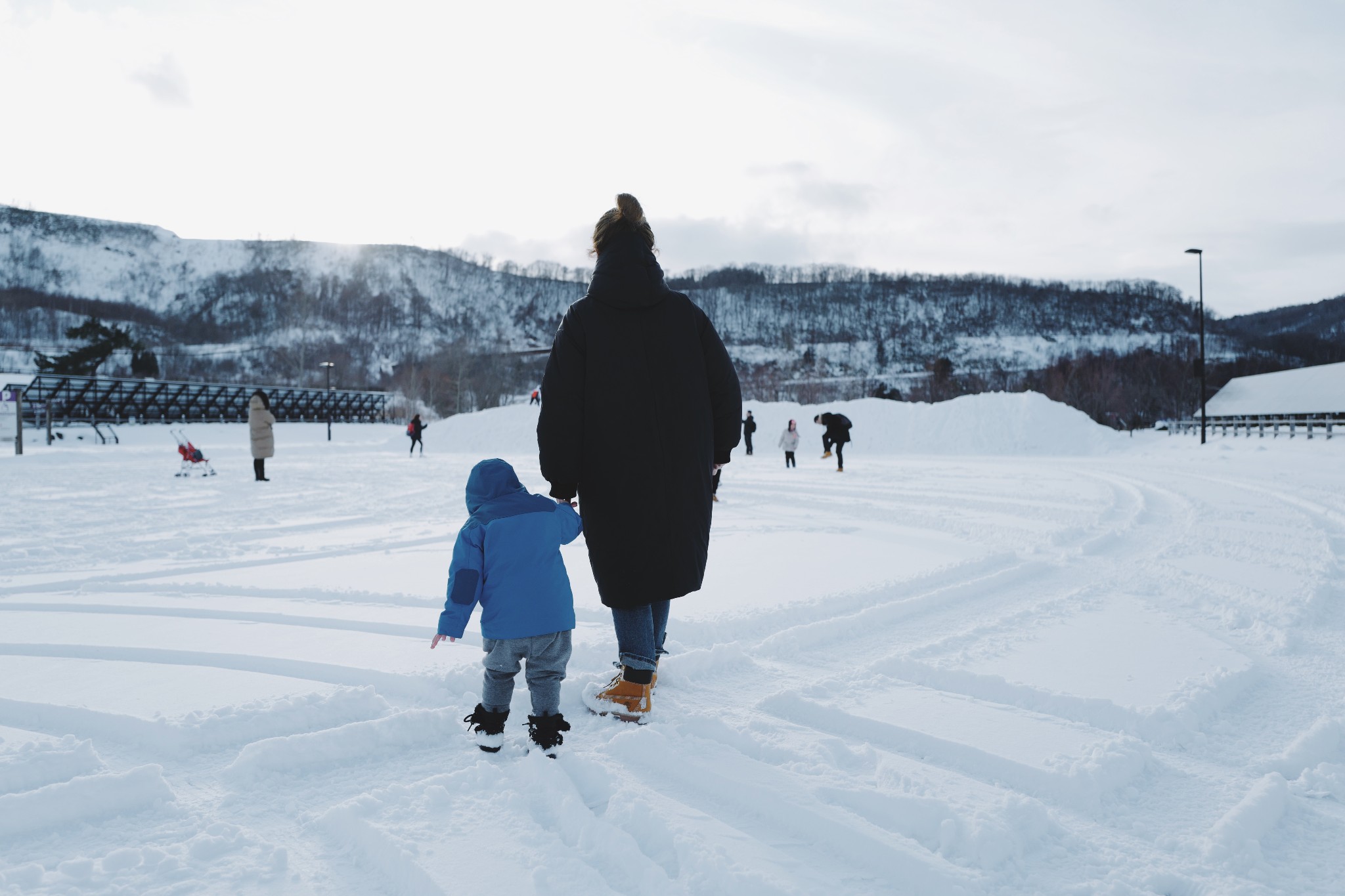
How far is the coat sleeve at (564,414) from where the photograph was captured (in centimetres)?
282

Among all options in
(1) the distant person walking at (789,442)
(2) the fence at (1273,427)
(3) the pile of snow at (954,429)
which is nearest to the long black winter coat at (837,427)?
(1) the distant person walking at (789,442)

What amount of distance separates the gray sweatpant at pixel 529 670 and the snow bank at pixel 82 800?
1.01 metres

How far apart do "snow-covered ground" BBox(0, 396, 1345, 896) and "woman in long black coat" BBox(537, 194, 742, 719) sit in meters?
0.52

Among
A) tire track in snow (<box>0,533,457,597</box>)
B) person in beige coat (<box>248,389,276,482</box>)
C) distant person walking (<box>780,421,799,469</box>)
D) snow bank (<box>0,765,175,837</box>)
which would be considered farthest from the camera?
distant person walking (<box>780,421,799,469</box>)

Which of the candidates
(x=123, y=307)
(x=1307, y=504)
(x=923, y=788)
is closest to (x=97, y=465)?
(x=923, y=788)

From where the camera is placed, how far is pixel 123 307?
500ft

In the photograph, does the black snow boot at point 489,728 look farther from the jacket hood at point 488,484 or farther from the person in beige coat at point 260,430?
the person in beige coat at point 260,430

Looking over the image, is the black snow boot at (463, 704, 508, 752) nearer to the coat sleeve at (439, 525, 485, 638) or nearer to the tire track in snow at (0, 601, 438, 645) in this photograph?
the coat sleeve at (439, 525, 485, 638)

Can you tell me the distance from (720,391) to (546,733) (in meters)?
1.49

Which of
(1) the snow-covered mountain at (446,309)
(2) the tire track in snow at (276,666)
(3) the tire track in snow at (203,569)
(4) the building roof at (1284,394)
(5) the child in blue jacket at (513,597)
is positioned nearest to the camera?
(5) the child in blue jacket at (513,597)

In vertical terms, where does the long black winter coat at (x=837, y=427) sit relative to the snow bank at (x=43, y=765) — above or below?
above

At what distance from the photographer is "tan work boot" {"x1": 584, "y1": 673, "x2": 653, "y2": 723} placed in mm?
2930

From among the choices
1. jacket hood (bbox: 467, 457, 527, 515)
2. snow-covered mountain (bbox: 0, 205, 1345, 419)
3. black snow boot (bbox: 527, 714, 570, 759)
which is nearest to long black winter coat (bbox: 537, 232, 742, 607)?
jacket hood (bbox: 467, 457, 527, 515)

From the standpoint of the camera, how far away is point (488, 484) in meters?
2.73
